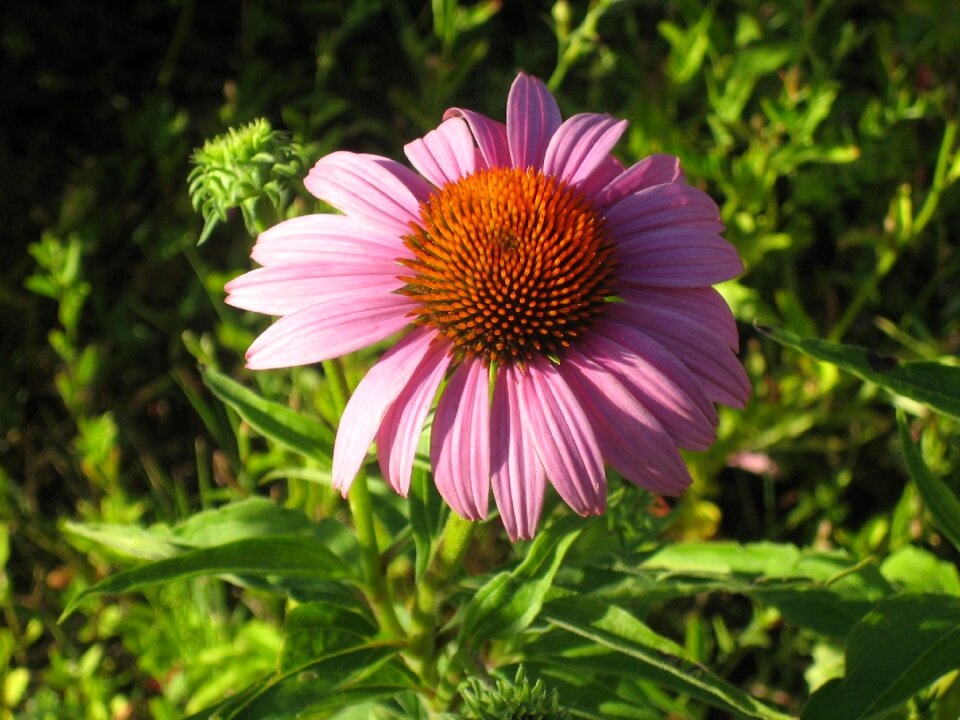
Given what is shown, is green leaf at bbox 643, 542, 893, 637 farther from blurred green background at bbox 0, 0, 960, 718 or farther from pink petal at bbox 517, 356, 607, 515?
pink petal at bbox 517, 356, 607, 515

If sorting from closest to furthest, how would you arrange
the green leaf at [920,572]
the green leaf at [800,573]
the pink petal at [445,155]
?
the pink petal at [445,155] < the green leaf at [800,573] < the green leaf at [920,572]

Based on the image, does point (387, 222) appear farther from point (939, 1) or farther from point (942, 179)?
point (939, 1)

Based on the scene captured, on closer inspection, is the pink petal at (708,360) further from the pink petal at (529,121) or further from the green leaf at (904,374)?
the pink petal at (529,121)

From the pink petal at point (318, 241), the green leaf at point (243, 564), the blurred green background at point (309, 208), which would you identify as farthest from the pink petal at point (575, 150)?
the blurred green background at point (309, 208)

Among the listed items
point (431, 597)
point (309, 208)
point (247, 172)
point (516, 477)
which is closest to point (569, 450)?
point (516, 477)

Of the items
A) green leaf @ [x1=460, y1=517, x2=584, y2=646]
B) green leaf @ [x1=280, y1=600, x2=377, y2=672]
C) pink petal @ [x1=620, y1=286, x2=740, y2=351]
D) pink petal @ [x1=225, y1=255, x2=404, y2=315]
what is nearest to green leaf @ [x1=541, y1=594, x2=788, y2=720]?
green leaf @ [x1=460, y1=517, x2=584, y2=646]
